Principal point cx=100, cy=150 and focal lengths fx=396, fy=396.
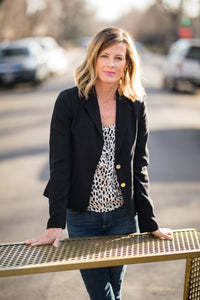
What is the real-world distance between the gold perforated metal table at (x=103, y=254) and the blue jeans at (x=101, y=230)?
0.18ft

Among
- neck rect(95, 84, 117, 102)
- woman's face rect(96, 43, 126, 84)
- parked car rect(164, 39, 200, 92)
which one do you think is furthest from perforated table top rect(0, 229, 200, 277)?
parked car rect(164, 39, 200, 92)

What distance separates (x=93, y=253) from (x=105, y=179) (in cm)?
A: 41

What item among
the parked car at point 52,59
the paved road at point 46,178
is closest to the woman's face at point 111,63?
the paved road at point 46,178

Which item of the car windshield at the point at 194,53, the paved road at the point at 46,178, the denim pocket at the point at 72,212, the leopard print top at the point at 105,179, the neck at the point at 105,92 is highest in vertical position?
the neck at the point at 105,92

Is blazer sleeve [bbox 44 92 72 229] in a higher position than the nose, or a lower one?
lower

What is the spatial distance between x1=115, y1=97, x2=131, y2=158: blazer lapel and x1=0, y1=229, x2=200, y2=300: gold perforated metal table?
1.70ft

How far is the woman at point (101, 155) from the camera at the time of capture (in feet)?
7.13

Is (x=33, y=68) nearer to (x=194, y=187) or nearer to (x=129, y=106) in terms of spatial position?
(x=194, y=187)

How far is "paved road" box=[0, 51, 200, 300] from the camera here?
10.9 feet

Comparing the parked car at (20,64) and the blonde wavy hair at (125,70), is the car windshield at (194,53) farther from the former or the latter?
the blonde wavy hair at (125,70)

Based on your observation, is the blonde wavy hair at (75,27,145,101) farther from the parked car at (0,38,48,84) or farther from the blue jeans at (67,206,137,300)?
the parked car at (0,38,48,84)

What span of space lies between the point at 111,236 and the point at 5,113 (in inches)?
372

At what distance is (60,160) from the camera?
7.11ft

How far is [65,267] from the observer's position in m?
2.02
